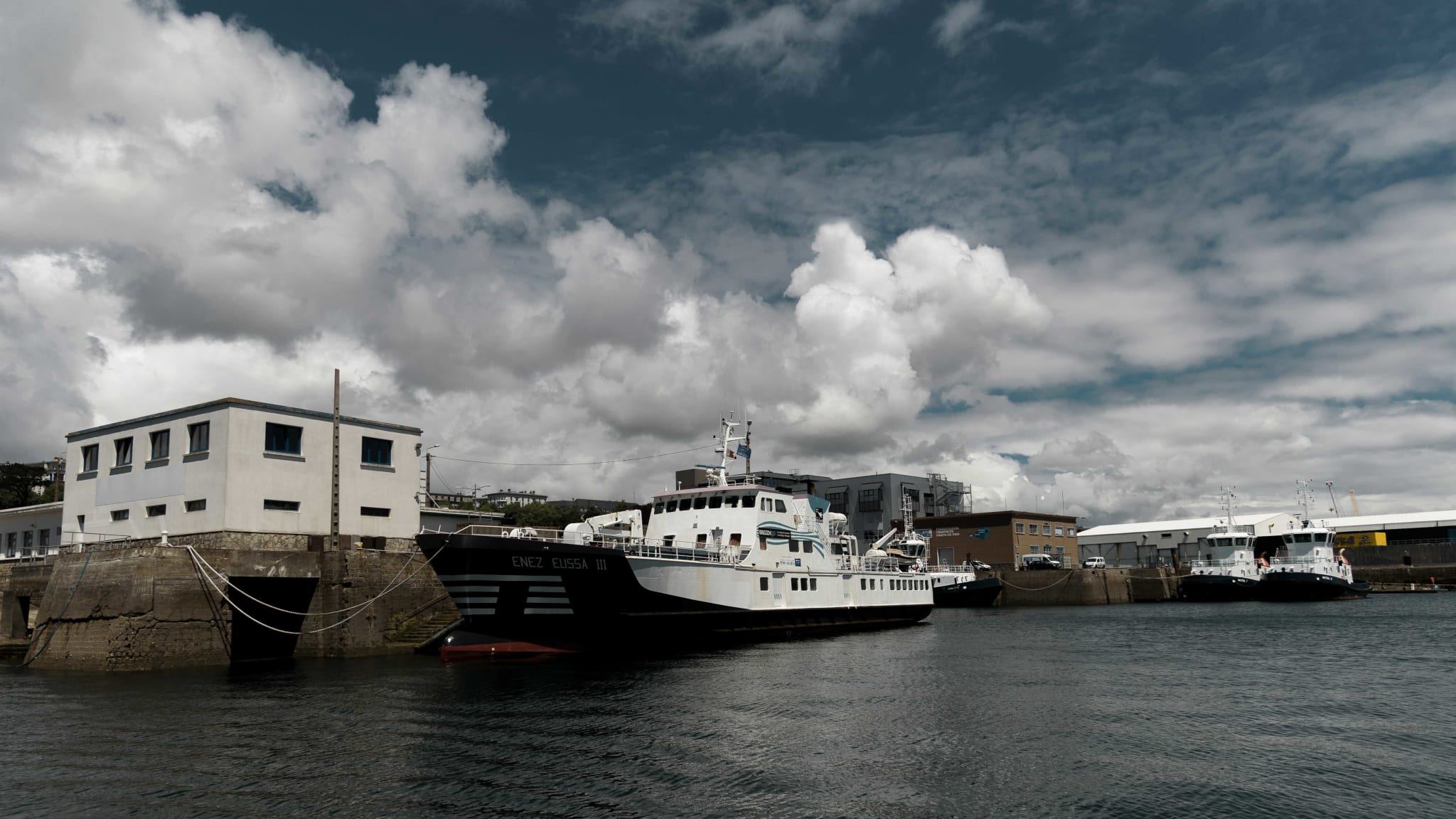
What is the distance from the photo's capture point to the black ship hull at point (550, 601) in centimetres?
3122

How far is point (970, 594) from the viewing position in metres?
79.5

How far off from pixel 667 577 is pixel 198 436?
2060 centimetres

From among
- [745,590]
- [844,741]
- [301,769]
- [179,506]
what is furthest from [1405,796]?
[179,506]

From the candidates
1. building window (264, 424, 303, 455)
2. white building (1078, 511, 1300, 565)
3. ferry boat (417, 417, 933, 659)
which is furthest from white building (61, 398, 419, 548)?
white building (1078, 511, 1300, 565)

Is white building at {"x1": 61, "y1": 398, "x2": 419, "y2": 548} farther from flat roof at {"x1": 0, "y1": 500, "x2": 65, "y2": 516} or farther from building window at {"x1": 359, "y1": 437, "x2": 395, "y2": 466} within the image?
flat roof at {"x1": 0, "y1": 500, "x2": 65, "y2": 516}

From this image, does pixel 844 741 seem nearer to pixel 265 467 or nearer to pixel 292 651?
pixel 292 651

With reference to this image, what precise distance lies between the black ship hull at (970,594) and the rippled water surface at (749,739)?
46498mm

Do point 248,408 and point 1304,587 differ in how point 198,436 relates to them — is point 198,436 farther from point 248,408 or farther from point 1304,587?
point 1304,587

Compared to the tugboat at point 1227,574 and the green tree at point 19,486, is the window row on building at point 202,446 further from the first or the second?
the tugboat at point 1227,574

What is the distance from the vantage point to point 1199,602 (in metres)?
77.2

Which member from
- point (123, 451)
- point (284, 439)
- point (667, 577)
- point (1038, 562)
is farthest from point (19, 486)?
point (1038, 562)

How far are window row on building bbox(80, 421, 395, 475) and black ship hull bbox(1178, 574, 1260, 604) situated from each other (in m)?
65.9

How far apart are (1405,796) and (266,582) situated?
34625 millimetres

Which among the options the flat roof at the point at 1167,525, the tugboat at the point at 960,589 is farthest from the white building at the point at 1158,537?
the tugboat at the point at 960,589
